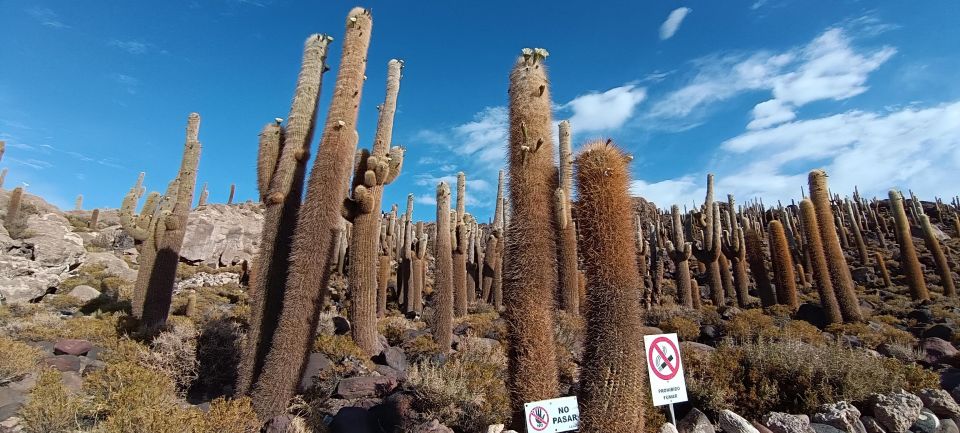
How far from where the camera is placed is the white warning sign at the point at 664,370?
5.68 m

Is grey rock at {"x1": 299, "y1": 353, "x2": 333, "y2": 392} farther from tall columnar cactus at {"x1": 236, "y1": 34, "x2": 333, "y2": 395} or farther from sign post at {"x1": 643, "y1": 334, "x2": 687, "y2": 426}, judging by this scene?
sign post at {"x1": 643, "y1": 334, "x2": 687, "y2": 426}

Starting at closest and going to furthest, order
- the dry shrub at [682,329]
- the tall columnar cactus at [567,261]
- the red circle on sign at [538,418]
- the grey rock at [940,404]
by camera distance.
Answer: the red circle on sign at [538,418]
the grey rock at [940,404]
the dry shrub at [682,329]
the tall columnar cactus at [567,261]

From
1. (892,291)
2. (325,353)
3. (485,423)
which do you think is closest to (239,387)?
(325,353)

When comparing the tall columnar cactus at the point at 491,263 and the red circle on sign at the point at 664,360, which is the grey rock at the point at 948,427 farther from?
the tall columnar cactus at the point at 491,263

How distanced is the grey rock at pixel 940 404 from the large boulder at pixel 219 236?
104 feet

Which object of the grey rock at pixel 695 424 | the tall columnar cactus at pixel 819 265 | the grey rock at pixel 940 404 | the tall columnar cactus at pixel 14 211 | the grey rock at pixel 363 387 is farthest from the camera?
the tall columnar cactus at pixel 14 211

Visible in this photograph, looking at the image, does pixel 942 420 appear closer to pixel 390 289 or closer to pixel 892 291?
pixel 390 289

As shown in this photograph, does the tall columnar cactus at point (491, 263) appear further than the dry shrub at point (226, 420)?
Yes

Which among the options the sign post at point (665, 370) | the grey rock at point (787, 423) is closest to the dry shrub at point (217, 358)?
the sign post at point (665, 370)

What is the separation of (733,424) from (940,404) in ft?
11.7

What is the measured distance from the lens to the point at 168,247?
42.1 feet

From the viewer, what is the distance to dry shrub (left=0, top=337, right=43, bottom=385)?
24.6 ft

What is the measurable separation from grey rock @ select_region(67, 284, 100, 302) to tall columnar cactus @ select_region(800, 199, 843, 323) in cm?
2513

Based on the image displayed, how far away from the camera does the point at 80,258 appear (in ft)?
61.9
